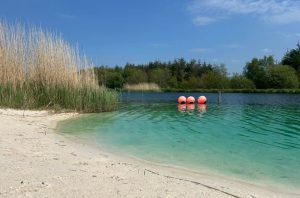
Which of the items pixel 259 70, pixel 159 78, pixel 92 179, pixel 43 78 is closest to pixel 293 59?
pixel 259 70

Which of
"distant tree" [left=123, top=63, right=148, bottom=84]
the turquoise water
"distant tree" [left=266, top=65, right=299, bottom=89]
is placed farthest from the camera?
"distant tree" [left=123, top=63, right=148, bottom=84]

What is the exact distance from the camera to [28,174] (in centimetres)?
480

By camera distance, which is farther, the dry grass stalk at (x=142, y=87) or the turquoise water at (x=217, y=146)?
the dry grass stalk at (x=142, y=87)

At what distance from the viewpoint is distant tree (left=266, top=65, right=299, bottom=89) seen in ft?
191

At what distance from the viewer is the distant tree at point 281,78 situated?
191 feet

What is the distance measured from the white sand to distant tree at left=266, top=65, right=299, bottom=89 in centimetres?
5580

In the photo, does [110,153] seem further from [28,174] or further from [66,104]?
[66,104]

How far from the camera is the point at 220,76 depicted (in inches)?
2643

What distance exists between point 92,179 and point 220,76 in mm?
63946

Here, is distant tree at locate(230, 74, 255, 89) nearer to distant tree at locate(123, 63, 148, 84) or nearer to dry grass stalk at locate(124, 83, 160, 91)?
dry grass stalk at locate(124, 83, 160, 91)

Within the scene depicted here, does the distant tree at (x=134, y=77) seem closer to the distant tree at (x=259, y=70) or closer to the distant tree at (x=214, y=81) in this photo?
the distant tree at (x=214, y=81)

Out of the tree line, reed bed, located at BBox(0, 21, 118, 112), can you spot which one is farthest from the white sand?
the tree line

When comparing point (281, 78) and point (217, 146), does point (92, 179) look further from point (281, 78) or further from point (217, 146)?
point (281, 78)

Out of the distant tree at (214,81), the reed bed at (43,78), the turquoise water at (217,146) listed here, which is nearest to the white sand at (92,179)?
the turquoise water at (217,146)
